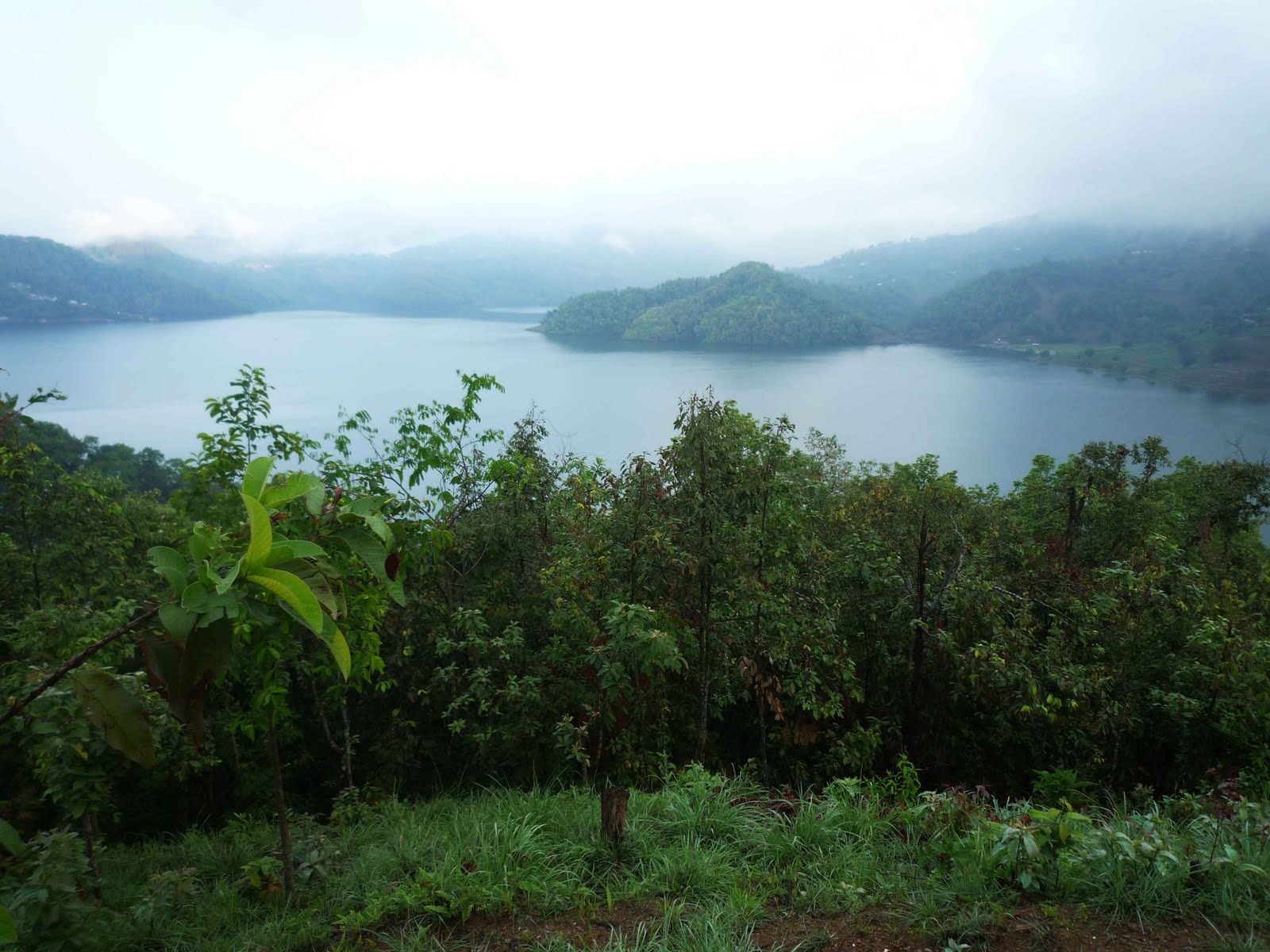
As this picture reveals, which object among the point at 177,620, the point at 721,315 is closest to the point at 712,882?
the point at 177,620

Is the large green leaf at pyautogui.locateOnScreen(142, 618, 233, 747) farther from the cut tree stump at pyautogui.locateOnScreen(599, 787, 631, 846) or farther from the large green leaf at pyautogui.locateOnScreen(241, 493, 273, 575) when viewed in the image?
the cut tree stump at pyautogui.locateOnScreen(599, 787, 631, 846)

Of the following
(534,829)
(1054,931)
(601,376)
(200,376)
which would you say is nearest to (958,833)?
(1054,931)

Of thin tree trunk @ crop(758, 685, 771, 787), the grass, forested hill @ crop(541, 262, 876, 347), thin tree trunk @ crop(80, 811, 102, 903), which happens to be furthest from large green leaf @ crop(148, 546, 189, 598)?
forested hill @ crop(541, 262, 876, 347)

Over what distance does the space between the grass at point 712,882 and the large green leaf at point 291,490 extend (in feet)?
6.32

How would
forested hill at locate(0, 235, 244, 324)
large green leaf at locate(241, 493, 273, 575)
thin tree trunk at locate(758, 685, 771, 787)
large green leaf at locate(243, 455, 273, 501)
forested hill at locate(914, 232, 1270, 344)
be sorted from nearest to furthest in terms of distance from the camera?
1. large green leaf at locate(241, 493, 273, 575)
2. large green leaf at locate(243, 455, 273, 501)
3. thin tree trunk at locate(758, 685, 771, 787)
4. forested hill at locate(0, 235, 244, 324)
5. forested hill at locate(914, 232, 1270, 344)

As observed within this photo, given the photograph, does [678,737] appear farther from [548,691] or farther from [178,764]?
[178,764]

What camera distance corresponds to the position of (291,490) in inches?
71.4

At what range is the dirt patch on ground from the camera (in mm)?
→ 2686

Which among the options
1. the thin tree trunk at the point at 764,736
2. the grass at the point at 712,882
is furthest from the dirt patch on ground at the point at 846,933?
the thin tree trunk at the point at 764,736

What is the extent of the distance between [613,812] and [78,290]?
4800 inches

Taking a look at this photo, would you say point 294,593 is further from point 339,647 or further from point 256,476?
point 256,476

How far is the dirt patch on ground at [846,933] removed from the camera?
269 centimetres

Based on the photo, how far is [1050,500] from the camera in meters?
16.2

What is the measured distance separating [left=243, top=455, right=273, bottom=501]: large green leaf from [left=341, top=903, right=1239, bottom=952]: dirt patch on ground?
7.10ft
